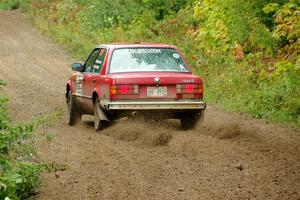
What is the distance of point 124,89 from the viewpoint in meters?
11.9

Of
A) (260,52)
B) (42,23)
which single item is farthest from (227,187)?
(42,23)

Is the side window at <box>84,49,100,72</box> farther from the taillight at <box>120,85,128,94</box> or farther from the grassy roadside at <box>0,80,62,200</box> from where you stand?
the grassy roadside at <box>0,80,62,200</box>

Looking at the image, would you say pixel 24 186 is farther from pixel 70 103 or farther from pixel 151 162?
pixel 70 103

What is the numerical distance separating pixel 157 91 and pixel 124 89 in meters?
0.53

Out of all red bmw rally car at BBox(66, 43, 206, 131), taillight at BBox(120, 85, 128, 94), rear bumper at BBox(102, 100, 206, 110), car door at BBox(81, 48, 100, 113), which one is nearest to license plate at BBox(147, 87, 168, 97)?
red bmw rally car at BBox(66, 43, 206, 131)

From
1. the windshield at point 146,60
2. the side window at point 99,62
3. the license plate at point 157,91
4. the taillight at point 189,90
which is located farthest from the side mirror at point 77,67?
the taillight at point 189,90

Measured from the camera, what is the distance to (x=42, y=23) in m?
36.6

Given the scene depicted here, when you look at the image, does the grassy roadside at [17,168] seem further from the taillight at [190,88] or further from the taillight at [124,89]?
the taillight at [190,88]

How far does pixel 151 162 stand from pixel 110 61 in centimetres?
368

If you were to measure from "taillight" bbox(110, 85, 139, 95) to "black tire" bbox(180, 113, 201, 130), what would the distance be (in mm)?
1137

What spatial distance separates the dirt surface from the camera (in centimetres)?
760

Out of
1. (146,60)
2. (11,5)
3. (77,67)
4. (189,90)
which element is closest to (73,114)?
(77,67)

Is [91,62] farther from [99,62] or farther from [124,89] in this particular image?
[124,89]

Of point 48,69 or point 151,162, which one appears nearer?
point 151,162
